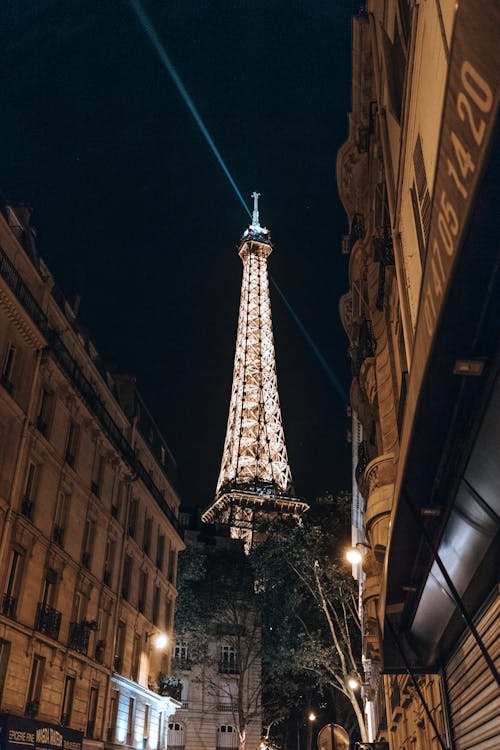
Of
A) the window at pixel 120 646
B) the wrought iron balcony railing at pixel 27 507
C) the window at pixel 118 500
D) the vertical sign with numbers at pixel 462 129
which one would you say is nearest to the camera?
the vertical sign with numbers at pixel 462 129

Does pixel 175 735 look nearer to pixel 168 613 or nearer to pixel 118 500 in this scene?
pixel 168 613

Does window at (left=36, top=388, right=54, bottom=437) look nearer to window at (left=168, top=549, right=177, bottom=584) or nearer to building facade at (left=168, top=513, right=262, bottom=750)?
window at (left=168, top=549, right=177, bottom=584)

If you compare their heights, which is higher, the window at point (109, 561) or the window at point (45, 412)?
the window at point (45, 412)

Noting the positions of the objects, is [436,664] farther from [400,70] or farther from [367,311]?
[367,311]

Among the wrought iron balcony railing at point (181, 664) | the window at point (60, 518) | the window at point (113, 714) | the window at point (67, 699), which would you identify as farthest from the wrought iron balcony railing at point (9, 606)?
the wrought iron balcony railing at point (181, 664)

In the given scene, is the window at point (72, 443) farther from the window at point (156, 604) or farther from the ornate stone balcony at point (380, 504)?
the ornate stone balcony at point (380, 504)

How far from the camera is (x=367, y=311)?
17.0 metres

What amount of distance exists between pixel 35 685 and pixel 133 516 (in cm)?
Result: 1285

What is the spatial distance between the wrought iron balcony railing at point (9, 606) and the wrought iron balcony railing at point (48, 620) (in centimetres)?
155

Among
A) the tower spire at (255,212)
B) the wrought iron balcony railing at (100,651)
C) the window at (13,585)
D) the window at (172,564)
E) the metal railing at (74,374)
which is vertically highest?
the tower spire at (255,212)

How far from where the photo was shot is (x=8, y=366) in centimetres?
2258

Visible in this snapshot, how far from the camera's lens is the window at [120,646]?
29.9 metres

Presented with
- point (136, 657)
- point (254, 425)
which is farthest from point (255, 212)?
point (136, 657)

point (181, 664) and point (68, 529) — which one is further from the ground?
point (68, 529)
